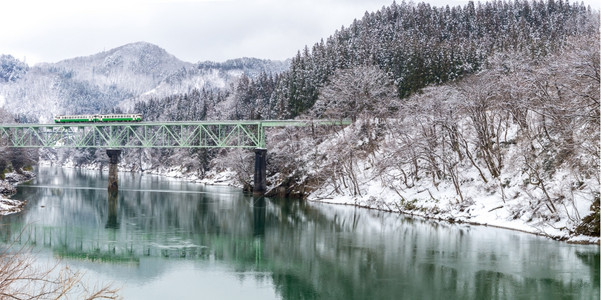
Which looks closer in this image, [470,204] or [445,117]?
[470,204]

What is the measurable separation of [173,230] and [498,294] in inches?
1035

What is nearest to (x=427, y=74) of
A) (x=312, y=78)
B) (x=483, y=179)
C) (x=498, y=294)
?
(x=312, y=78)

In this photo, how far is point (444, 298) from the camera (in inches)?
831

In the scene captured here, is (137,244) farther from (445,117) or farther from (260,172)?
(260,172)

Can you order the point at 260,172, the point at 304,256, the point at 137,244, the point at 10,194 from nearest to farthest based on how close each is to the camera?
1. the point at 304,256
2. the point at 137,244
3. the point at 10,194
4. the point at 260,172

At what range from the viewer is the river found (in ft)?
74.0

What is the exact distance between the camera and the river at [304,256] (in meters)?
22.5

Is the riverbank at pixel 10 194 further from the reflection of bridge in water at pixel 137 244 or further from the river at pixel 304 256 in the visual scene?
the reflection of bridge in water at pixel 137 244

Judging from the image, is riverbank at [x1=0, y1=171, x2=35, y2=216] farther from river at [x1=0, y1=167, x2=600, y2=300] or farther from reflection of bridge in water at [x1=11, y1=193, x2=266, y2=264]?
reflection of bridge in water at [x1=11, y1=193, x2=266, y2=264]

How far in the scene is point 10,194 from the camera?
61562 millimetres

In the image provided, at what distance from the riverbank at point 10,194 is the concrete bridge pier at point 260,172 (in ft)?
97.3

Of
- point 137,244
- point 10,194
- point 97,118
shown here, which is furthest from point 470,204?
point 97,118

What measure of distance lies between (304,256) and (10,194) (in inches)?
1859

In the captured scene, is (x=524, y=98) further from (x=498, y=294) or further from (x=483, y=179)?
(x=498, y=294)
